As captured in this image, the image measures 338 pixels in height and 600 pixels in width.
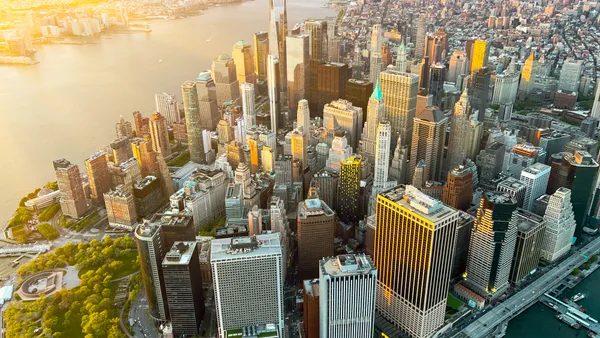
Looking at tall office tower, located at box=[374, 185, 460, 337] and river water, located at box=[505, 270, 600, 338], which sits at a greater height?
tall office tower, located at box=[374, 185, 460, 337]

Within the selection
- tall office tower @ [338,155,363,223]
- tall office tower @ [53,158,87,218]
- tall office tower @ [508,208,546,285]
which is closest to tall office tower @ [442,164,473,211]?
tall office tower @ [508,208,546,285]

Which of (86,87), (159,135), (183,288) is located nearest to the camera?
(183,288)

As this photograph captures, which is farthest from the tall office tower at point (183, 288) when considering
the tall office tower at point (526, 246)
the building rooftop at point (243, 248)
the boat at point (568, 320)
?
the boat at point (568, 320)

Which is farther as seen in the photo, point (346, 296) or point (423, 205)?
point (423, 205)

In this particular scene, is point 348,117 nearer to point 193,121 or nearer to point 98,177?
point 193,121

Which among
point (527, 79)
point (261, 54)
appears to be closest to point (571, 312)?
point (527, 79)

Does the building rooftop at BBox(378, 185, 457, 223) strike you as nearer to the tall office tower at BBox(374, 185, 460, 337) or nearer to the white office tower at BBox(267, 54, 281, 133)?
the tall office tower at BBox(374, 185, 460, 337)

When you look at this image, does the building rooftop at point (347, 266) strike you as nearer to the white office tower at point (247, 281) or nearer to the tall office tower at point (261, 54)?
the white office tower at point (247, 281)

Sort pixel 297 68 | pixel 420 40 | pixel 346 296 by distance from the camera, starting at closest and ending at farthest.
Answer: pixel 346 296 < pixel 297 68 < pixel 420 40
